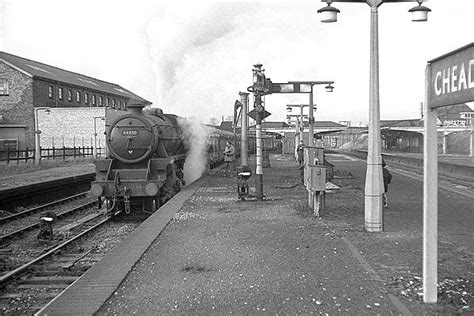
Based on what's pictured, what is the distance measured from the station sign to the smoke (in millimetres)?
13294

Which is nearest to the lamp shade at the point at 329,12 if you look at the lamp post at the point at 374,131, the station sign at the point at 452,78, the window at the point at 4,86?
the lamp post at the point at 374,131

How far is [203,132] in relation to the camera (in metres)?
21.5

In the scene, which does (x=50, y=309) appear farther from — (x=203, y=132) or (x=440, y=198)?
(x=203, y=132)

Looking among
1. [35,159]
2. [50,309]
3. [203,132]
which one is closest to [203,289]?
[50,309]

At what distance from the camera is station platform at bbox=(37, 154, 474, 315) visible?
5.14 m

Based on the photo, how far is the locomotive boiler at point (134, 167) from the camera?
43.1 ft

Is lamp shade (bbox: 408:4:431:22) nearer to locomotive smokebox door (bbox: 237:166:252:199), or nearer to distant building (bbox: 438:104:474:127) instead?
distant building (bbox: 438:104:474:127)

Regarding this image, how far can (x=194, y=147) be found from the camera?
20453 mm

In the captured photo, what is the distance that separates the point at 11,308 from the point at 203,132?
51.3 ft

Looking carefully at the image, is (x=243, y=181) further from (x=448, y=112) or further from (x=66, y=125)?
(x=66, y=125)

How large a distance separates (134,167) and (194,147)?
263 inches

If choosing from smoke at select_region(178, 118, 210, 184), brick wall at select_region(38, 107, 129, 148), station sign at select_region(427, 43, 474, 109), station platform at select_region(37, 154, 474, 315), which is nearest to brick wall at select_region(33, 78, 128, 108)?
brick wall at select_region(38, 107, 129, 148)

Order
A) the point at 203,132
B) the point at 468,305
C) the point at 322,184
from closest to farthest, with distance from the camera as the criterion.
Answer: the point at 468,305 → the point at 322,184 → the point at 203,132

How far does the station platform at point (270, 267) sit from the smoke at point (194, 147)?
7418mm
